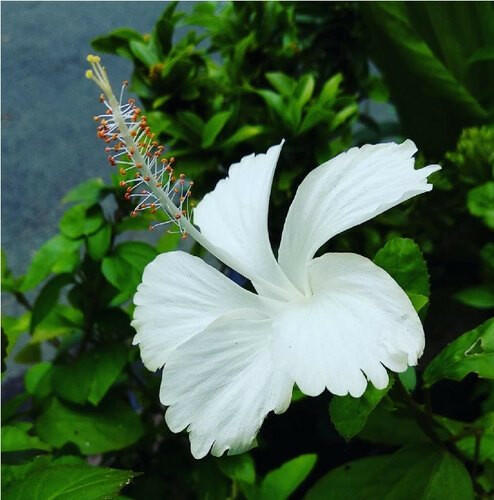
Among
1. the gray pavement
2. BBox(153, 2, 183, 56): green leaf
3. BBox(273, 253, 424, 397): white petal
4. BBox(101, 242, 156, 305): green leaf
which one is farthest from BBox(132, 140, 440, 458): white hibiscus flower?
the gray pavement

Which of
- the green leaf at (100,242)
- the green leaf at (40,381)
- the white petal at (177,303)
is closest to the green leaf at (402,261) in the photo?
the white petal at (177,303)

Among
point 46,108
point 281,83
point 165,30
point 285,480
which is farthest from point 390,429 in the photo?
point 46,108

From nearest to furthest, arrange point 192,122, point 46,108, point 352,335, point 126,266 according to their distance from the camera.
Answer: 1. point 352,335
2. point 126,266
3. point 192,122
4. point 46,108

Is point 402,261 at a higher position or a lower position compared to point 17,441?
higher

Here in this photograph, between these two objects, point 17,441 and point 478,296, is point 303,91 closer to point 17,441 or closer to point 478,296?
point 478,296

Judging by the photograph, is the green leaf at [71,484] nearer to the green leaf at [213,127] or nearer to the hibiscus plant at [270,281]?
the hibiscus plant at [270,281]

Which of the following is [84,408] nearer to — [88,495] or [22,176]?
[88,495]

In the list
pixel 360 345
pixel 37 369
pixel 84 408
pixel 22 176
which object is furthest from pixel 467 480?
pixel 22 176
